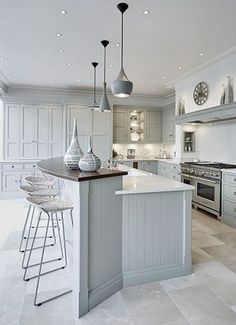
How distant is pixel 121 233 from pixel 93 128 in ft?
15.5

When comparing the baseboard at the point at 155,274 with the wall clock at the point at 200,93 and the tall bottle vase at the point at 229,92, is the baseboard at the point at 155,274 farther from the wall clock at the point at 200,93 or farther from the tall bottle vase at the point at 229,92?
the wall clock at the point at 200,93

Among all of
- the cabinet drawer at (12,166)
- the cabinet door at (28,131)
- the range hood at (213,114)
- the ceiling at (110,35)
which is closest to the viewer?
the ceiling at (110,35)

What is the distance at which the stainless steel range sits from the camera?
4371 millimetres

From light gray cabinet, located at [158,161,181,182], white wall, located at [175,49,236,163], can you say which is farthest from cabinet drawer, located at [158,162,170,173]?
white wall, located at [175,49,236,163]

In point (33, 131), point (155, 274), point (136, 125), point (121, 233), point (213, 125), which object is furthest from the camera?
point (136, 125)

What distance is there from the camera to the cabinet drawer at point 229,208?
4.00m

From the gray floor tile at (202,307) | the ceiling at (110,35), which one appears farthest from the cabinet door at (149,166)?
the gray floor tile at (202,307)

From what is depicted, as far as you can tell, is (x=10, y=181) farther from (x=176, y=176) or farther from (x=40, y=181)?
(x=176, y=176)

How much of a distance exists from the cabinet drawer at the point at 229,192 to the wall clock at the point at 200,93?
181 centimetres

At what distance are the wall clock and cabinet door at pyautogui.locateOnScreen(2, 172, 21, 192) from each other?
15.1 feet

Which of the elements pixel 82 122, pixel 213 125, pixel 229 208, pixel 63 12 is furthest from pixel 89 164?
pixel 82 122

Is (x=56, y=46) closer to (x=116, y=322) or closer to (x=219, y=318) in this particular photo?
(x=116, y=322)

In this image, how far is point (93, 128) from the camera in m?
6.68

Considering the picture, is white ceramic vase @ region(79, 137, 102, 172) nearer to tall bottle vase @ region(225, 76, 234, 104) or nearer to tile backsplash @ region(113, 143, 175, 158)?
tall bottle vase @ region(225, 76, 234, 104)
